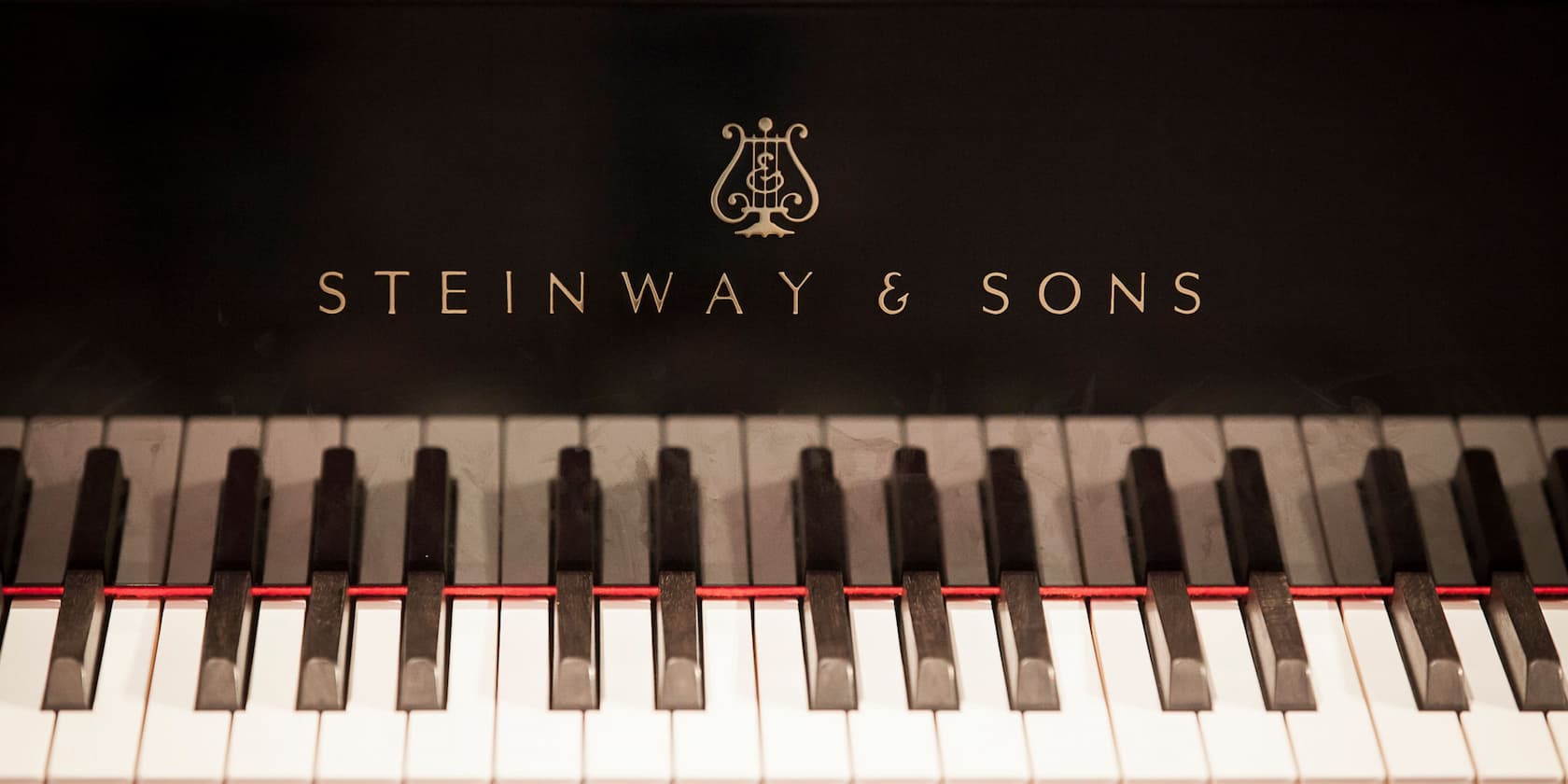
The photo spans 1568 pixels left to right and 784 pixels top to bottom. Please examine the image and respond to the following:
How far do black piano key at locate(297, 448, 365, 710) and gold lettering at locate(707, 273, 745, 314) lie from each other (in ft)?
1.53

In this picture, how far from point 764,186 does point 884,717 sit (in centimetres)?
63

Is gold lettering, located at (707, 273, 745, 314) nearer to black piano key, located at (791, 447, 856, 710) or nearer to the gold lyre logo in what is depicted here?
the gold lyre logo

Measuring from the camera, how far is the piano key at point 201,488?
5.20 ft

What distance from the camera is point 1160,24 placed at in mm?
1407

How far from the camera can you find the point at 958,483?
166 centimetres

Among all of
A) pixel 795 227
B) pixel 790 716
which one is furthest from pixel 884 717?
pixel 795 227

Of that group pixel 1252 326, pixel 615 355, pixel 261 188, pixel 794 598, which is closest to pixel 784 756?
pixel 794 598

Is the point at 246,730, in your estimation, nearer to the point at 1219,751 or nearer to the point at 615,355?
the point at 615,355

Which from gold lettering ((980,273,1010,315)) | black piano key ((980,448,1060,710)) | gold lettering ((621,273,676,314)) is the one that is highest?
gold lettering ((621,273,676,314))

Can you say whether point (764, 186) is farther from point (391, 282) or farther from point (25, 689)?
point (25, 689)

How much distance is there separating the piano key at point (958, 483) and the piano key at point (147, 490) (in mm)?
854

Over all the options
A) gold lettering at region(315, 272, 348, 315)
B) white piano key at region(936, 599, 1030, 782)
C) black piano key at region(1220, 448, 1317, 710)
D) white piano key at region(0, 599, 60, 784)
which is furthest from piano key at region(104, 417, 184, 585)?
black piano key at region(1220, 448, 1317, 710)

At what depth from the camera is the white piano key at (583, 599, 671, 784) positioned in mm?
1545

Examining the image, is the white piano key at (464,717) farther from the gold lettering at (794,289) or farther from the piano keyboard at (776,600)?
the gold lettering at (794,289)
